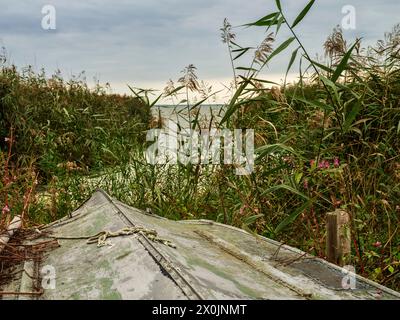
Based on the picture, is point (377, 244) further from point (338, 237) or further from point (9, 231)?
point (9, 231)

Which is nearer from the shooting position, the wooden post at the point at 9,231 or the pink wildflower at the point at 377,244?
the wooden post at the point at 9,231

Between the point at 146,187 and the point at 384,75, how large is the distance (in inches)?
101

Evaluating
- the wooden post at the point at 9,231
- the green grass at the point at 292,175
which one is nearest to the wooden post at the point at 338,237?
the green grass at the point at 292,175

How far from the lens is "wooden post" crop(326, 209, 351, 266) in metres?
3.40

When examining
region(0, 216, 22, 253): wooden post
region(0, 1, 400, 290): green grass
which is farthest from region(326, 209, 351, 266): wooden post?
region(0, 216, 22, 253): wooden post

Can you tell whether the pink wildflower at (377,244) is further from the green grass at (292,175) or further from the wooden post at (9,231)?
the wooden post at (9,231)

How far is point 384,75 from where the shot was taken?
505cm

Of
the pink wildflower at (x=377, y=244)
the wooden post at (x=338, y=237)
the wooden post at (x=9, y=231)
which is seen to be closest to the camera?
the wooden post at (x=338, y=237)

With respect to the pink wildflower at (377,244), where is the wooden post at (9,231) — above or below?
above

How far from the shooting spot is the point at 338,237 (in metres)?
3.41

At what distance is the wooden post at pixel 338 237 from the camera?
3.40 metres

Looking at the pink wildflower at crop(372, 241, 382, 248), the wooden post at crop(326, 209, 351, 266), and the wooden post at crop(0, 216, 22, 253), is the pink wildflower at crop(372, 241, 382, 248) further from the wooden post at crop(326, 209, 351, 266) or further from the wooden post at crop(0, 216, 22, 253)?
the wooden post at crop(0, 216, 22, 253)


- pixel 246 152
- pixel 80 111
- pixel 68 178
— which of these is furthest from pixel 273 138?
pixel 80 111
